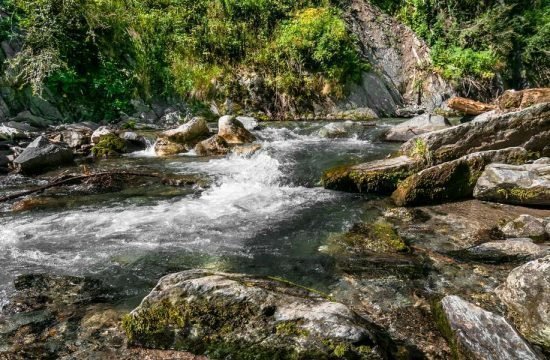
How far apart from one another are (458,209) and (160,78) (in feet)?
44.5

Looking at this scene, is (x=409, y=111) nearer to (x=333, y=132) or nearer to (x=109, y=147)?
(x=333, y=132)

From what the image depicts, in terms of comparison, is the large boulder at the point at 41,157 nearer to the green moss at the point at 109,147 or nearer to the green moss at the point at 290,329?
the green moss at the point at 109,147

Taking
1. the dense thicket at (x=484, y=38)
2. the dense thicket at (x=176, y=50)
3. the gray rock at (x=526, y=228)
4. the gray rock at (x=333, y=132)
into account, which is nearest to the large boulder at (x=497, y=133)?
the gray rock at (x=526, y=228)

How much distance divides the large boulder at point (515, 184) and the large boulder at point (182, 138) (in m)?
7.78

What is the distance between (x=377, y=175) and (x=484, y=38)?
749 inches

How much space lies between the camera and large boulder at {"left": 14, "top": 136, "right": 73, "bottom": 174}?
861 centimetres

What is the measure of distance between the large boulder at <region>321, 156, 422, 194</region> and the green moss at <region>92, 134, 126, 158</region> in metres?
6.56

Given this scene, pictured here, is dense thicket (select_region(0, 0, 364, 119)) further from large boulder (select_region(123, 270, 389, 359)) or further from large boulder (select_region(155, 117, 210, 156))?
large boulder (select_region(123, 270, 389, 359))

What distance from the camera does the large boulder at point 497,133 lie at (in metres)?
7.40

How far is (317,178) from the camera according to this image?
26.7 feet

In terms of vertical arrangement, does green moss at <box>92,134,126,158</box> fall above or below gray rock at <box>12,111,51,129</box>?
below

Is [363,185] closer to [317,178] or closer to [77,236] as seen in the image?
[317,178]

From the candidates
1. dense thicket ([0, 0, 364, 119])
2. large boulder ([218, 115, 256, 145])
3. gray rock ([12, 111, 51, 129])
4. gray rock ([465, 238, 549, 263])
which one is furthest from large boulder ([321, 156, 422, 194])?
dense thicket ([0, 0, 364, 119])

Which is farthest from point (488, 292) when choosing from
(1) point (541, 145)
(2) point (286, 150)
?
(2) point (286, 150)
